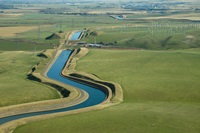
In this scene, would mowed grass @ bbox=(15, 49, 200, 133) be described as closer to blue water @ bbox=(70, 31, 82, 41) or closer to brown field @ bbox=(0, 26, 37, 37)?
blue water @ bbox=(70, 31, 82, 41)

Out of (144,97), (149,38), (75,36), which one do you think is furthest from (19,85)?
(75,36)

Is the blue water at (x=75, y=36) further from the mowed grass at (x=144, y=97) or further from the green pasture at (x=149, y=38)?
the mowed grass at (x=144, y=97)

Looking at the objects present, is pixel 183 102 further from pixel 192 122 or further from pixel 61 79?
pixel 61 79

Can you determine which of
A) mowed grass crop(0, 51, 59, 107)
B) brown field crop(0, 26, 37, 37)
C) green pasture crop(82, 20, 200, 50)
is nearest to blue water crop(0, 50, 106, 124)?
mowed grass crop(0, 51, 59, 107)

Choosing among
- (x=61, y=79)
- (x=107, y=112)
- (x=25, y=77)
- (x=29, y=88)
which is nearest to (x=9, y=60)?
(x=25, y=77)

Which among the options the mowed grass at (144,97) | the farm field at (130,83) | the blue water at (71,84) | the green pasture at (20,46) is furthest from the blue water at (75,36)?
the blue water at (71,84)

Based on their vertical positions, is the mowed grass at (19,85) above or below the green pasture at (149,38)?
below
